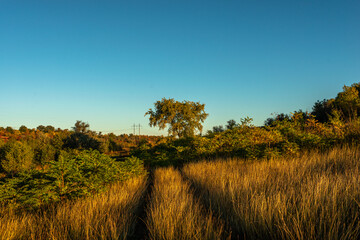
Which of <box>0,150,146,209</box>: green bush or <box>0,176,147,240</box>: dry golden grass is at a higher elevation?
<box>0,150,146,209</box>: green bush

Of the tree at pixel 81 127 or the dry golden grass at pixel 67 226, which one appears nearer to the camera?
the dry golden grass at pixel 67 226

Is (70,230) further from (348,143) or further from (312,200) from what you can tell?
(348,143)

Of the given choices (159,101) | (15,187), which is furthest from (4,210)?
(159,101)

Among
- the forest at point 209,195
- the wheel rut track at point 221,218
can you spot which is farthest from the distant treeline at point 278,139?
the wheel rut track at point 221,218

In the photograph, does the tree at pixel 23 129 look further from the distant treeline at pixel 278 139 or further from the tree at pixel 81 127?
the distant treeline at pixel 278 139

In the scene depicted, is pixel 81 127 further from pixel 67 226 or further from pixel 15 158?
pixel 67 226

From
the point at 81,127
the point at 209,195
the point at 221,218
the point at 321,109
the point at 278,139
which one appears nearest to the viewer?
the point at 221,218

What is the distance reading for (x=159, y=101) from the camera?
3597cm

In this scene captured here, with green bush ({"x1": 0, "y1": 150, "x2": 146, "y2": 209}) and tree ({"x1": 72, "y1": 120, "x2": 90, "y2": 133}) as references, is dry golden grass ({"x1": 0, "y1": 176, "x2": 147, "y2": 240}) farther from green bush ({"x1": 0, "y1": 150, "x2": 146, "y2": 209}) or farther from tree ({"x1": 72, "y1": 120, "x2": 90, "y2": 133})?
tree ({"x1": 72, "y1": 120, "x2": 90, "y2": 133})

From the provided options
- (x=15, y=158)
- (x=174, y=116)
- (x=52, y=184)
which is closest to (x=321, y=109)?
(x=174, y=116)

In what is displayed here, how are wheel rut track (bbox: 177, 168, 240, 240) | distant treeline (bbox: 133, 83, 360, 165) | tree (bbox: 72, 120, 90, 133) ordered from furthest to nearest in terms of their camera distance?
tree (bbox: 72, 120, 90, 133) < distant treeline (bbox: 133, 83, 360, 165) < wheel rut track (bbox: 177, 168, 240, 240)

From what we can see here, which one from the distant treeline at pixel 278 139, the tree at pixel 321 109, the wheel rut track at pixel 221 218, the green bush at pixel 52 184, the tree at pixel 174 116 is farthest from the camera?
the tree at pixel 174 116

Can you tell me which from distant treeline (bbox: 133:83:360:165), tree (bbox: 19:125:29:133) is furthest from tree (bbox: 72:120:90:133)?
distant treeline (bbox: 133:83:360:165)

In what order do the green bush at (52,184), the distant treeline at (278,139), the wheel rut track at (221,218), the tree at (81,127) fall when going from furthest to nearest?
the tree at (81,127) → the distant treeline at (278,139) → the green bush at (52,184) → the wheel rut track at (221,218)
